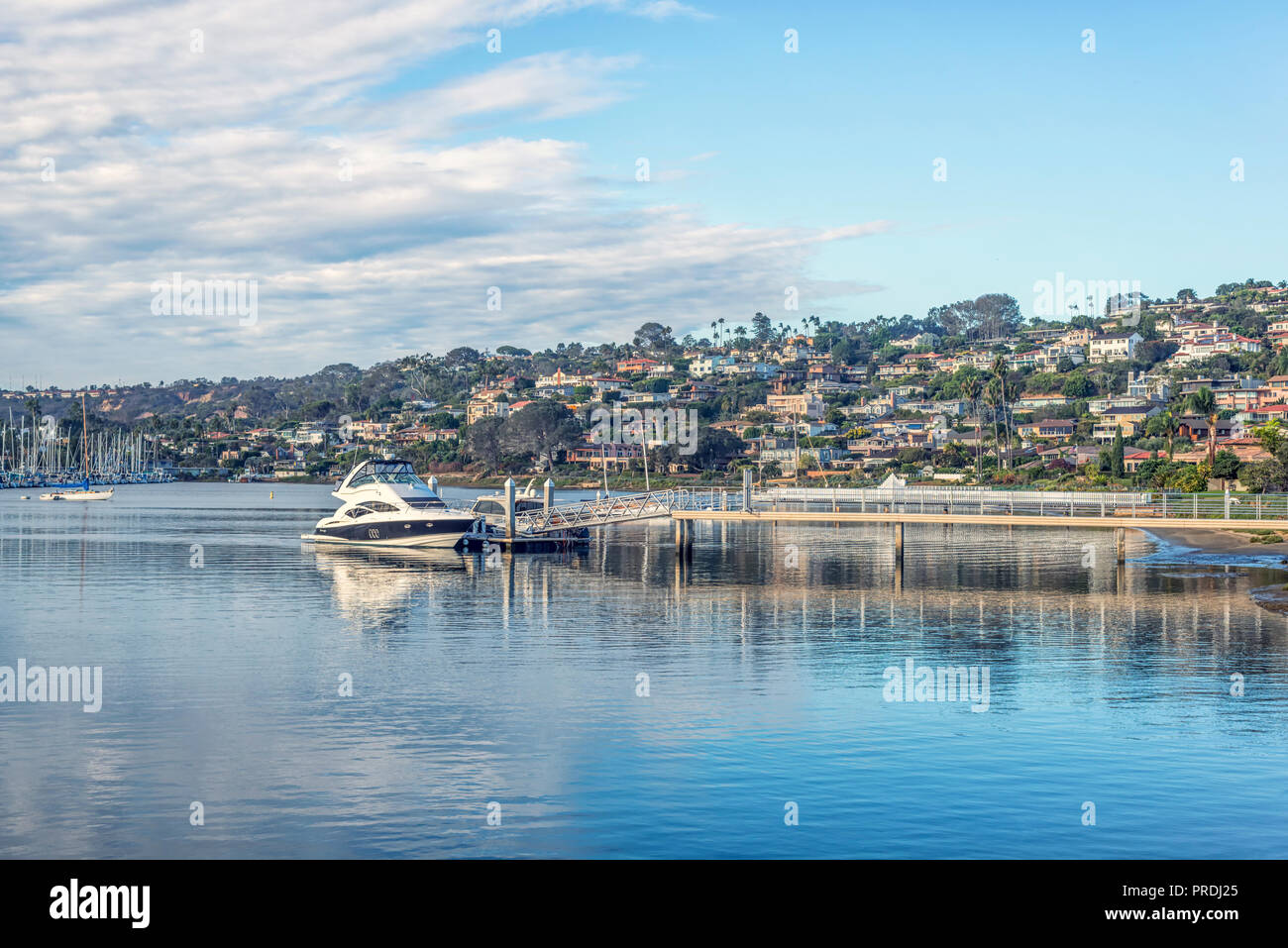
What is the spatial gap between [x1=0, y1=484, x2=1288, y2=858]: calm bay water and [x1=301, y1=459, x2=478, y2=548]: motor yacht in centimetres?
1535

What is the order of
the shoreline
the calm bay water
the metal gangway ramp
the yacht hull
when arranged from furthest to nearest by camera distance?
the yacht hull < the metal gangway ramp < the shoreline < the calm bay water

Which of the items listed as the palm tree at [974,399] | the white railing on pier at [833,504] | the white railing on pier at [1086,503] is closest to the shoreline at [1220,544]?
the white railing on pier at [1086,503]

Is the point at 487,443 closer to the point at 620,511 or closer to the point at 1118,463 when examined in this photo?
the point at 1118,463

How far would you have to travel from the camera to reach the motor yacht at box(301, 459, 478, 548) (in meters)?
64.1

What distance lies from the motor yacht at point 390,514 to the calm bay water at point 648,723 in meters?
15.3

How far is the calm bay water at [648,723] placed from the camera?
16.6m

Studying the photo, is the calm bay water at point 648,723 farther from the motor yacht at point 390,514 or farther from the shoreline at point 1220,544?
the motor yacht at point 390,514

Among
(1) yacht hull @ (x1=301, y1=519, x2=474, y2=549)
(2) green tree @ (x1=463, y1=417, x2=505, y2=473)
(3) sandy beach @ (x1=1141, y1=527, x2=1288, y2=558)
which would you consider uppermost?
(2) green tree @ (x1=463, y1=417, x2=505, y2=473)

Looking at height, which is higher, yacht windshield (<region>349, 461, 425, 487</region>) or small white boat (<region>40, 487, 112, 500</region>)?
yacht windshield (<region>349, 461, 425, 487</region>)

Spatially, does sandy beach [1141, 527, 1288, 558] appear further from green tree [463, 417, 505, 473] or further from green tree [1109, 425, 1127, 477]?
green tree [463, 417, 505, 473]

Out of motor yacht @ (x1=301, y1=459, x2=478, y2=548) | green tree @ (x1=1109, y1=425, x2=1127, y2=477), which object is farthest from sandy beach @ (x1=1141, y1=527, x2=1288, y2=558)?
motor yacht @ (x1=301, y1=459, x2=478, y2=548)
